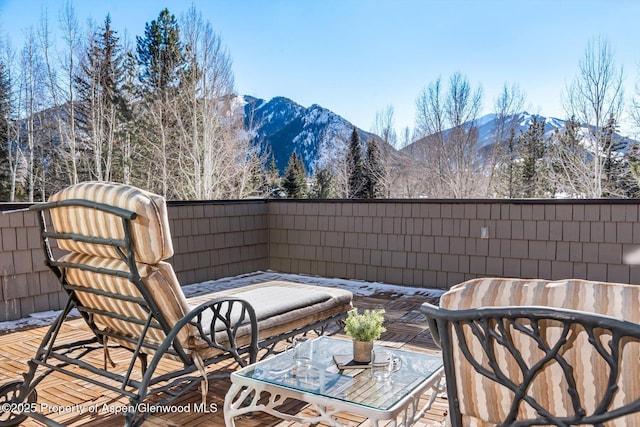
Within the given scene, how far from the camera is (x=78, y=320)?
431cm

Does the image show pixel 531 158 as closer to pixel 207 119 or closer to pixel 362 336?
pixel 207 119

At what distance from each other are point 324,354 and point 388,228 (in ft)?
12.5

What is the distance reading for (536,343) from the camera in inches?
45.4

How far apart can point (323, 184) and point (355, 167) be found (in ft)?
7.56

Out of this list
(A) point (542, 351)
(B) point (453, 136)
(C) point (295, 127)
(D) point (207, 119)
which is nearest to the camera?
(A) point (542, 351)

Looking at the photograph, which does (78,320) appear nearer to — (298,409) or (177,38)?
(298,409)

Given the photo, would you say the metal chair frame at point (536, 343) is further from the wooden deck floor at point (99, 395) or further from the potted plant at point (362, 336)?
the wooden deck floor at point (99, 395)

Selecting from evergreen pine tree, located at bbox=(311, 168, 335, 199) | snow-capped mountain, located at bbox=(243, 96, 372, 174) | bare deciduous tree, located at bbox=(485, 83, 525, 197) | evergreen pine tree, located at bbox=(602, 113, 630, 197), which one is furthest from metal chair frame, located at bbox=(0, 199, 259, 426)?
snow-capped mountain, located at bbox=(243, 96, 372, 174)

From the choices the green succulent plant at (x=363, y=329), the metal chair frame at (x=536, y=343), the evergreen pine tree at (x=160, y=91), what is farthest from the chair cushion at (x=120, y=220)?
the evergreen pine tree at (x=160, y=91)

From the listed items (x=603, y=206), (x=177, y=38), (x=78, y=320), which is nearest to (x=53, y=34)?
(x=177, y=38)

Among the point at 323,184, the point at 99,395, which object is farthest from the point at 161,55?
the point at 99,395

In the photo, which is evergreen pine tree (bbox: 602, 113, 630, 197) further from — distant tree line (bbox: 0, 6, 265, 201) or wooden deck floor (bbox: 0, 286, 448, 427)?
wooden deck floor (bbox: 0, 286, 448, 427)

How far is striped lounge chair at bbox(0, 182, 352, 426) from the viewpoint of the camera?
202 cm

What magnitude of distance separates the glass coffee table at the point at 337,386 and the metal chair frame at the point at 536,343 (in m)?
0.54
